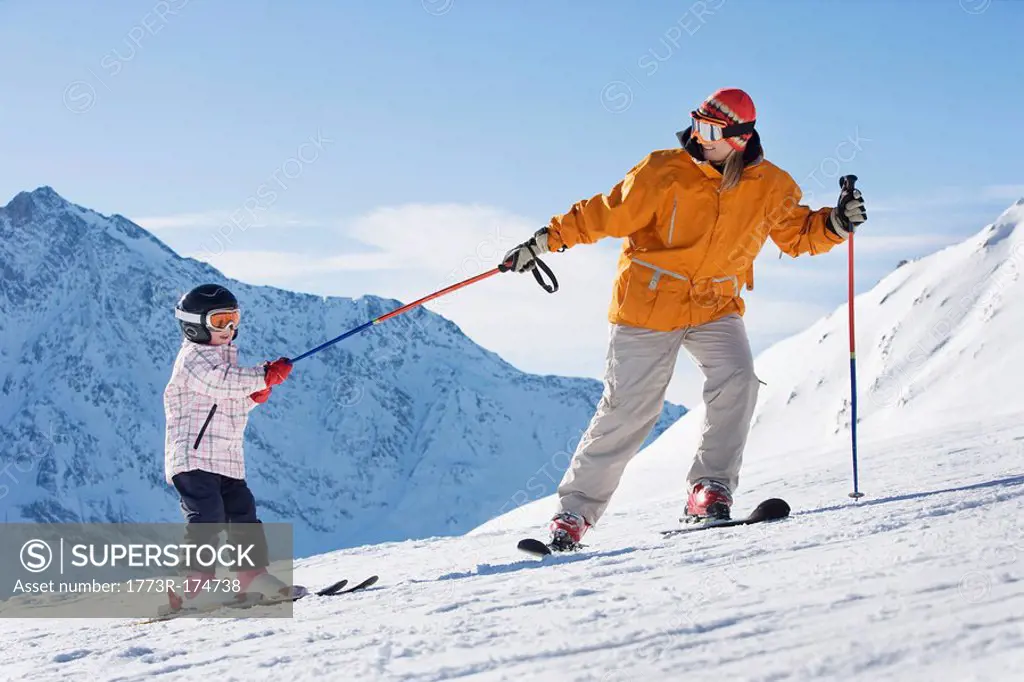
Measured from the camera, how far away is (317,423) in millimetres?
193500

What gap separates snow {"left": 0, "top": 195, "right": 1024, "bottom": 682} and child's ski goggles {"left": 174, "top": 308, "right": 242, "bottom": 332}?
1.28 meters

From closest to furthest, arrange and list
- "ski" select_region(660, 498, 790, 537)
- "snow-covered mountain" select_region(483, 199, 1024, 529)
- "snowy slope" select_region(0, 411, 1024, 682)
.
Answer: "snowy slope" select_region(0, 411, 1024, 682), "ski" select_region(660, 498, 790, 537), "snow-covered mountain" select_region(483, 199, 1024, 529)

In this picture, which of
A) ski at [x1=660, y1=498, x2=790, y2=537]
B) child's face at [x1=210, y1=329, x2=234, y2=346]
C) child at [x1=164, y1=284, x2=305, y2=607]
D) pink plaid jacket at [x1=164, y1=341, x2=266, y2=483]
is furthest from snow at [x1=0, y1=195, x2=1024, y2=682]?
child's face at [x1=210, y1=329, x2=234, y2=346]

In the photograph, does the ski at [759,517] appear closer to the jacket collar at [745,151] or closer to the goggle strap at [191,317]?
the jacket collar at [745,151]

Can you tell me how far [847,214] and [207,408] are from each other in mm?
2834

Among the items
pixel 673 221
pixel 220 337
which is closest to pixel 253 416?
pixel 220 337

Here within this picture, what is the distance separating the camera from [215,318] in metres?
4.44

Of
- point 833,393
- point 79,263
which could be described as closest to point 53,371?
point 79,263

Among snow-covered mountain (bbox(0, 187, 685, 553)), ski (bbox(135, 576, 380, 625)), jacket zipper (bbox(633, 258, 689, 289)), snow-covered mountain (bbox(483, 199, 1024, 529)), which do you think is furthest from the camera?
snow-covered mountain (bbox(0, 187, 685, 553))

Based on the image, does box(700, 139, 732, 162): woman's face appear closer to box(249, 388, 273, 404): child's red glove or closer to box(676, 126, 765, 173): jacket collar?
box(676, 126, 765, 173): jacket collar

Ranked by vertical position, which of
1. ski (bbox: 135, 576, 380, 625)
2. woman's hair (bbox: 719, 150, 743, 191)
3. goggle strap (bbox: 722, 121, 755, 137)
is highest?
goggle strap (bbox: 722, 121, 755, 137)

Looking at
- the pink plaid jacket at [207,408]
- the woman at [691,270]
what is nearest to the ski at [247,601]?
the pink plaid jacket at [207,408]

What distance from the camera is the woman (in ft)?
13.9

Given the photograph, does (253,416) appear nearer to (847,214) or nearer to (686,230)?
(686,230)
